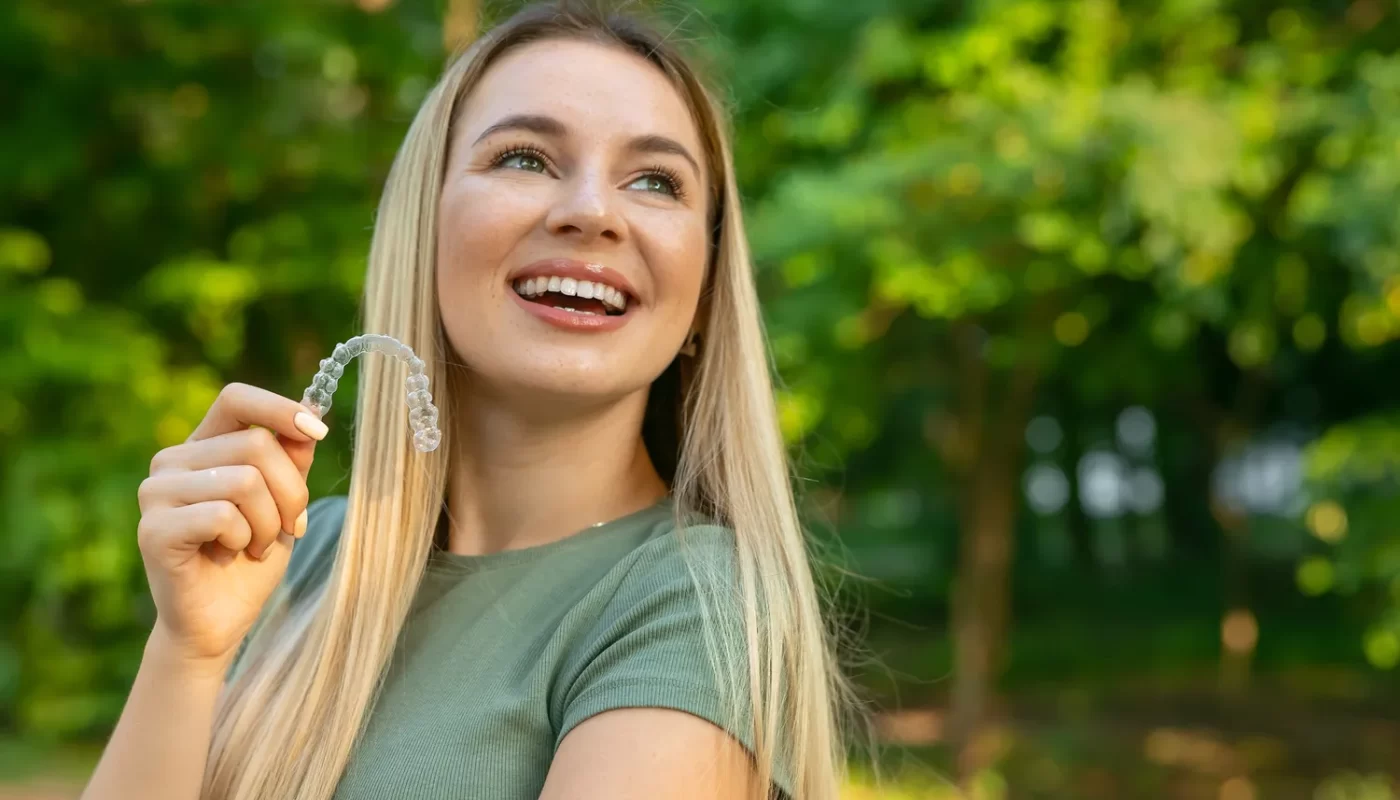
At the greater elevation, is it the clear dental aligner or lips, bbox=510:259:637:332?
lips, bbox=510:259:637:332

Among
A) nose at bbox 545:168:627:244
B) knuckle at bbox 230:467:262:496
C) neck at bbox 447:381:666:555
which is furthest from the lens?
neck at bbox 447:381:666:555

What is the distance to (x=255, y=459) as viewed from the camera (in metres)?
1.20

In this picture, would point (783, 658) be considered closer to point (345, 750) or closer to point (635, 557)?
point (635, 557)

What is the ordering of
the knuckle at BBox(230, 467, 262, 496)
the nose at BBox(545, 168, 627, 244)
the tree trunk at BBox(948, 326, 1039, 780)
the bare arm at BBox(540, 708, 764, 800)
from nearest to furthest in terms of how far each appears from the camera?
the bare arm at BBox(540, 708, 764, 800) < the knuckle at BBox(230, 467, 262, 496) < the nose at BBox(545, 168, 627, 244) < the tree trunk at BBox(948, 326, 1039, 780)

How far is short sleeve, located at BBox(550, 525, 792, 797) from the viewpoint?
3.70 feet

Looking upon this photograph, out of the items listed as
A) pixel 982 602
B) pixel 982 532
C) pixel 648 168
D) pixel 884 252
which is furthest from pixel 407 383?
pixel 982 532

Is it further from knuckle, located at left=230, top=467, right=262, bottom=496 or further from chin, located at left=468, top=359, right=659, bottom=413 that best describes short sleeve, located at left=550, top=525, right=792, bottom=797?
knuckle, located at left=230, top=467, right=262, bottom=496

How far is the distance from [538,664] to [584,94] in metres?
0.66

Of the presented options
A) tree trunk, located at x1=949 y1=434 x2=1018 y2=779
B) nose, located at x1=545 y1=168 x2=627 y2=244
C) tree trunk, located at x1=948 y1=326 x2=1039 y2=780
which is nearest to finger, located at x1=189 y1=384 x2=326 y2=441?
nose, located at x1=545 y1=168 x2=627 y2=244

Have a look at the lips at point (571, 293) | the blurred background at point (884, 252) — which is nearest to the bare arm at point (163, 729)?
the lips at point (571, 293)

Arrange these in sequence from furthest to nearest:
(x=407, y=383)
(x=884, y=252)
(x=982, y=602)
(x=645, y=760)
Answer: (x=982, y=602)
(x=884, y=252)
(x=407, y=383)
(x=645, y=760)

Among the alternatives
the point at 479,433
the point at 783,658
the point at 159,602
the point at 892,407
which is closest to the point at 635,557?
the point at 783,658

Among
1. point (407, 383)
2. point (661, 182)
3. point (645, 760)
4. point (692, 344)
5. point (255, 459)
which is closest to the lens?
point (645, 760)

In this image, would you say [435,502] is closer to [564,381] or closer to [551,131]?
[564,381]
